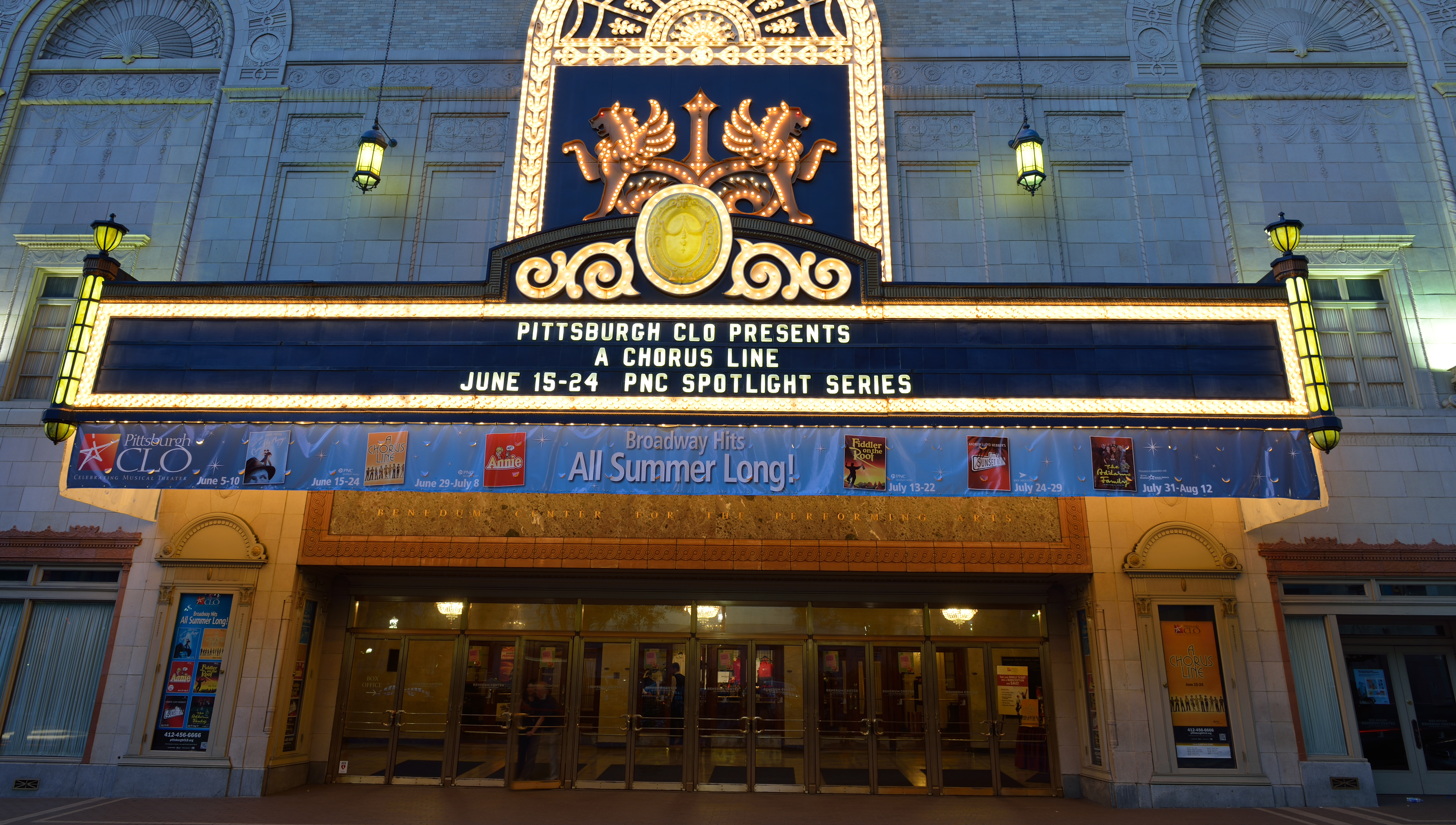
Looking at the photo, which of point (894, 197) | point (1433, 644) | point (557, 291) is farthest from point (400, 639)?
point (1433, 644)

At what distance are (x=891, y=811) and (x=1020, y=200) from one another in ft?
34.0

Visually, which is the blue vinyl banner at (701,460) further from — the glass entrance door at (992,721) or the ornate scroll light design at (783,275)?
the glass entrance door at (992,721)

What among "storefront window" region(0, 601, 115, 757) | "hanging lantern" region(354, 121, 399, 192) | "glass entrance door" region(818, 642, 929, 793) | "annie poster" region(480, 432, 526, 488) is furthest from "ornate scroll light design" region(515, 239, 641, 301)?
"storefront window" region(0, 601, 115, 757)

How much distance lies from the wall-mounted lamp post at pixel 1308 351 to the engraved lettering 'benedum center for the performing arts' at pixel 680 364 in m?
5.09

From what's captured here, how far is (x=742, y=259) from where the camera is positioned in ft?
37.0

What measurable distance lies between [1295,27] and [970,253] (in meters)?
7.95

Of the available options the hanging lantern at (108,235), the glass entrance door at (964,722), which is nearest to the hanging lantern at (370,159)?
the hanging lantern at (108,235)

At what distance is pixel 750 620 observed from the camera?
44.7 ft

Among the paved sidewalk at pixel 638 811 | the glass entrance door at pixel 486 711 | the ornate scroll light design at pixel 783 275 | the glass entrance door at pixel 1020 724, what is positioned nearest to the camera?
the paved sidewalk at pixel 638 811

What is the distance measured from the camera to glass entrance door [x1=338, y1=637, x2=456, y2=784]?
43.7 feet

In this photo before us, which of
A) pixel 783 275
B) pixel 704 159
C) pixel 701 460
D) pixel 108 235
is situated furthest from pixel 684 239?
pixel 108 235

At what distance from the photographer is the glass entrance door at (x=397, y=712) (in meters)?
13.3

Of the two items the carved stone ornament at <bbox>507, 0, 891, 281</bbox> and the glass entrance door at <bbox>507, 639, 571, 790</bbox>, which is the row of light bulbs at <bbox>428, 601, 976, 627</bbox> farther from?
the carved stone ornament at <bbox>507, 0, 891, 281</bbox>

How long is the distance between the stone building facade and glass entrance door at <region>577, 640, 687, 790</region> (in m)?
1.11
